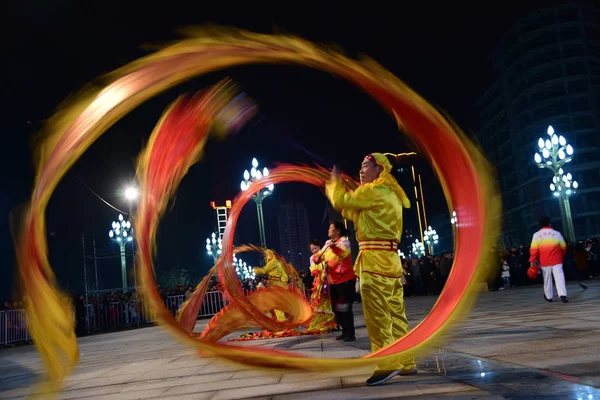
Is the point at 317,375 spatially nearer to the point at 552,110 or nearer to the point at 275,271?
the point at 275,271

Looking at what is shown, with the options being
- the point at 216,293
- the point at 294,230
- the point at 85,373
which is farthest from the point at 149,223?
the point at 294,230

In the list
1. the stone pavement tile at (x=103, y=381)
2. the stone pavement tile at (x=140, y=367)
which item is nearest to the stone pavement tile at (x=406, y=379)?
the stone pavement tile at (x=103, y=381)

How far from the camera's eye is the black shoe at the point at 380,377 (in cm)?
480

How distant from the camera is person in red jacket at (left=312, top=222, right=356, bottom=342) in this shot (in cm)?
913

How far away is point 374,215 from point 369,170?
1.70 feet

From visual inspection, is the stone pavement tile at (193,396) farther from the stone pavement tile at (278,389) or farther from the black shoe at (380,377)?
the black shoe at (380,377)

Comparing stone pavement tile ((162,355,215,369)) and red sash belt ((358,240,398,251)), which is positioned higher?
red sash belt ((358,240,398,251))

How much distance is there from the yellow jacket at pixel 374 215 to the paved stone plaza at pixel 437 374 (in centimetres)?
107

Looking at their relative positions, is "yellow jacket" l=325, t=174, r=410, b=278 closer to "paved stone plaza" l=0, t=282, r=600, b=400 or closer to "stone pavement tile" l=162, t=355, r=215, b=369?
"paved stone plaza" l=0, t=282, r=600, b=400

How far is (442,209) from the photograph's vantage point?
98.3m

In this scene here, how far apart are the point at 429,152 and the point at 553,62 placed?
81.7 metres

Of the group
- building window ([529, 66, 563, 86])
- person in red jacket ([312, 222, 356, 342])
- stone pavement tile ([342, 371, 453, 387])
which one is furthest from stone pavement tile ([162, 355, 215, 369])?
building window ([529, 66, 563, 86])

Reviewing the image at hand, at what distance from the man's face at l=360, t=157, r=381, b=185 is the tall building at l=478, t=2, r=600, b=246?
247ft

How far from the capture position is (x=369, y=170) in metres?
5.68
